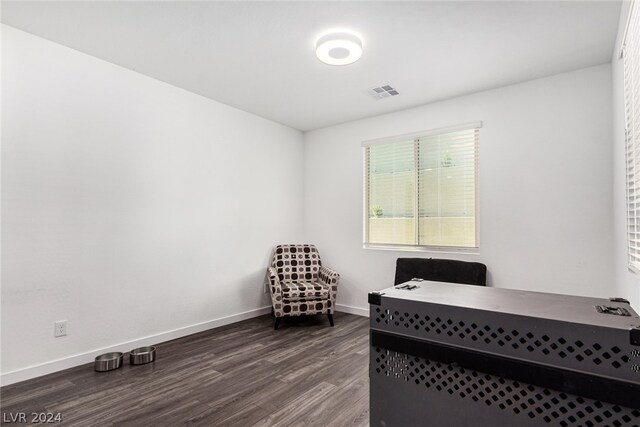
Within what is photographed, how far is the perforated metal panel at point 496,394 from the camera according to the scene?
2.38ft

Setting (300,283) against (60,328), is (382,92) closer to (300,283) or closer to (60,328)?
(300,283)

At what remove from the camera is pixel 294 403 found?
213 centimetres

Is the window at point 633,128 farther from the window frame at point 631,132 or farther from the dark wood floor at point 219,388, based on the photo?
the dark wood floor at point 219,388

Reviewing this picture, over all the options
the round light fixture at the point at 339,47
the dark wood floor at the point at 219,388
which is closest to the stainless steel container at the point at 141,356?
the dark wood floor at the point at 219,388

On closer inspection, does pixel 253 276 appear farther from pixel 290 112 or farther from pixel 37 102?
pixel 37 102

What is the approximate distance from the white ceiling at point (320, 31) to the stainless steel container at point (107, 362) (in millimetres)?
2527

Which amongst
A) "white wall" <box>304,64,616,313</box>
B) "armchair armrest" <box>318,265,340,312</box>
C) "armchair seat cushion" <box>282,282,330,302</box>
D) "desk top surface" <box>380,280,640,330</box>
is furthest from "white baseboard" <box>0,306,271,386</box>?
"desk top surface" <box>380,280,640,330</box>

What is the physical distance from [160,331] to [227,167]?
1.91 m

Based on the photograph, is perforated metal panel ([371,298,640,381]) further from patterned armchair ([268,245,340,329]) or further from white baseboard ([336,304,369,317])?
white baseboard ([336,304,369,317])

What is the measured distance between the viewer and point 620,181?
2387 mm

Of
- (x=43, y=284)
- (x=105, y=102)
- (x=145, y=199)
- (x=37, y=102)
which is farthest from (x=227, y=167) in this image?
(x=43, y=284)

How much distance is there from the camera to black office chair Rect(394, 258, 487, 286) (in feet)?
10.9

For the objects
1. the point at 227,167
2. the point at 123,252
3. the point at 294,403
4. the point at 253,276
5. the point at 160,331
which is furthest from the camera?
the point at 253,276

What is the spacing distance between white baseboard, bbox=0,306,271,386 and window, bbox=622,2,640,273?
Result: 3618mm
